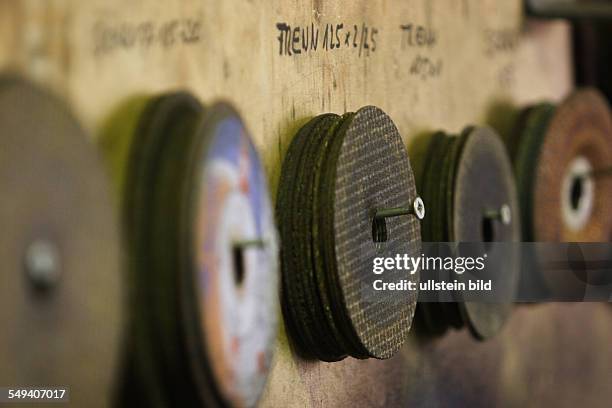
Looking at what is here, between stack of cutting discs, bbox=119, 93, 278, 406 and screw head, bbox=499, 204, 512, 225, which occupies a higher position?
stack of cutting discs, bbox=119, 93, 278, 406

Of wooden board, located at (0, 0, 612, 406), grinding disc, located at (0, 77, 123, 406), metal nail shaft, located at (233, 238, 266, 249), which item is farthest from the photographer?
metal nail shaft, located at (233, 238, 266, 249)

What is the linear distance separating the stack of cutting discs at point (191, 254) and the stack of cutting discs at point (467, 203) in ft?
2.10

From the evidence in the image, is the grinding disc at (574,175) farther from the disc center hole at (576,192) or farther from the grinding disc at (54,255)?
the grinding disc at (54,255)

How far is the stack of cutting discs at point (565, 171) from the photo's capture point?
2.32 m

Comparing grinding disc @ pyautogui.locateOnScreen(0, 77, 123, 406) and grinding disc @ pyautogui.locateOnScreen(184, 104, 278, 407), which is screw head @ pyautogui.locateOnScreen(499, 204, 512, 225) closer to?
grinding disc @ pyautogui.locateOnScreen(184, 104, 278, 407)

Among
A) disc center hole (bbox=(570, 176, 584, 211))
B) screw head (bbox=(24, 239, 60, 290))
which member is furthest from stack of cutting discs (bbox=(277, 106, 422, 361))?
disc center hole (bbox=(570, 176, 584, 211))

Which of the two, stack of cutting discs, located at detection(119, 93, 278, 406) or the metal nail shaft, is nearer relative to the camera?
stack of cutting discs, located at detection(119, 93, 278, 406)

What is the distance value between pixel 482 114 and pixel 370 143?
26.9 inches

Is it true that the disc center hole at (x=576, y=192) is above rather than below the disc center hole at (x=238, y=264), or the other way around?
below

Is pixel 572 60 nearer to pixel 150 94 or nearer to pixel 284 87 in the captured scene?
pixel 284 87

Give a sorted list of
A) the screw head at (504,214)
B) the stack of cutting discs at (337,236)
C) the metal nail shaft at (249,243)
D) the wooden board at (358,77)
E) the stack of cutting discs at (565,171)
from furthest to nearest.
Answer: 1. the stack of cutting discs at (565,171)
2. the screw head at (504,214)
3. the stack of cutting discs at (337,236)
4. the metal nail shaft at (249,243)
5. the wooden board at (358,77)

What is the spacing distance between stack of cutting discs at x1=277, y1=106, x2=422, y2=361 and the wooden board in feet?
0.14

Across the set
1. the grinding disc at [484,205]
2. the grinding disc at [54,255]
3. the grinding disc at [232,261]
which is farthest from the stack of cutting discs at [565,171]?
the grinding disc at [54,255]

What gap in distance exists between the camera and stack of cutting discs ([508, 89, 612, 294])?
232cm
